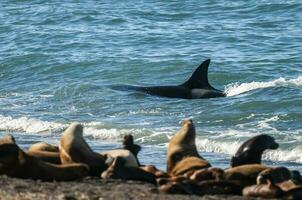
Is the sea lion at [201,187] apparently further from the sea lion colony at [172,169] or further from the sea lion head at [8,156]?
the sea lion head at [8,156]

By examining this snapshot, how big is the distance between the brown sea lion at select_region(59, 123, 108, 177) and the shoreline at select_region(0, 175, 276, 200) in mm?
560

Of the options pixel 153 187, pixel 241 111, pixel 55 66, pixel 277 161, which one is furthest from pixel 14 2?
pixel 153 187

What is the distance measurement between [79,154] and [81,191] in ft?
4.56

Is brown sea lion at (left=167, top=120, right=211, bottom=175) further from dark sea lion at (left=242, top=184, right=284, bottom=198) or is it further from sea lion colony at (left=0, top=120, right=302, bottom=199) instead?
dark sea lion at (left=242, top=184, right=284, bottom=198)

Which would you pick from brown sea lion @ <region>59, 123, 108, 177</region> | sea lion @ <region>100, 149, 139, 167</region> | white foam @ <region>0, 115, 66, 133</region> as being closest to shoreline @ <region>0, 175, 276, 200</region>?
sea lion @ <region>100, 149, 139, 167</region>

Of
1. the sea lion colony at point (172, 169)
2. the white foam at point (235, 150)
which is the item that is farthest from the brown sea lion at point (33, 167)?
the white foam at point (235, 150)

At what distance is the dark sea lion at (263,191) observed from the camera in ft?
30.0

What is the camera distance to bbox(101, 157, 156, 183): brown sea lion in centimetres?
1027

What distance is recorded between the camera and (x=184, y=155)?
419 inches

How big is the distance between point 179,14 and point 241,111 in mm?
17569

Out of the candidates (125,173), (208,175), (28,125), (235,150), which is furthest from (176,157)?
(28,125)

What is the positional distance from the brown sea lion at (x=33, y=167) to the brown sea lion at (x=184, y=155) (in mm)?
947

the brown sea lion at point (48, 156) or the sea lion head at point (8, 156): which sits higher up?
the sea lion head at point (8, 156)

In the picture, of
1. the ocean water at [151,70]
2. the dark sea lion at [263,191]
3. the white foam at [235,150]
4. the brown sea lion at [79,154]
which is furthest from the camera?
the ocean water at [151,70]
